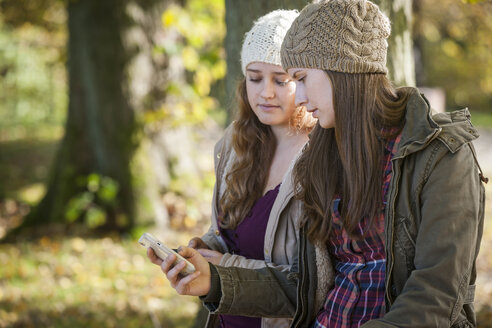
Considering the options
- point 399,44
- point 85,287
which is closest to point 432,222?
point 399,44

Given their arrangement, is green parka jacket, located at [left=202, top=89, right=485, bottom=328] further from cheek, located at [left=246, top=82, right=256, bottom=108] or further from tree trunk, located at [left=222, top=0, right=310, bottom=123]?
tree trunk, located at [left=222, top=0, right=310, bottom=123]

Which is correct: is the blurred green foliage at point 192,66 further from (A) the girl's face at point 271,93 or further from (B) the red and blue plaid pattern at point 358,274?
(B) the red and blue plaid pattern at point 358,274

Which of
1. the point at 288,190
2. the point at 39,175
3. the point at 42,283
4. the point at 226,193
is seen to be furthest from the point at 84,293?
the point at 39,175

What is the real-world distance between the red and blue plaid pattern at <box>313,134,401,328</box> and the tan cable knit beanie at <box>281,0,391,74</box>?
0.31 metres

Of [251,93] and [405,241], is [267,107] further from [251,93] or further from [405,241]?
[405,241]

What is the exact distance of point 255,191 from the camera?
2926 mm

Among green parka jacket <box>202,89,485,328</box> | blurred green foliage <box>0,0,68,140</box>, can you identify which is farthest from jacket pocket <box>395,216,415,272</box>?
blurred green foliage <box>0,0,68,140</box>

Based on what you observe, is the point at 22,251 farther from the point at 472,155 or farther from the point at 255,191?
the point at 472,155

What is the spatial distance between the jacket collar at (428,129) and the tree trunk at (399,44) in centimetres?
127

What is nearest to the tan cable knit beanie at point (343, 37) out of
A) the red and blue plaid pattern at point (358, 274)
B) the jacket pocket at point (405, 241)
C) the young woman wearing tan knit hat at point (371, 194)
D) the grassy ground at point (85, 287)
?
the young woman wearing tan knit hat at point (371, 194)

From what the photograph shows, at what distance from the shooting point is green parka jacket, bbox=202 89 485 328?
1.97 meters

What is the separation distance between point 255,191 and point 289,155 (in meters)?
0.24

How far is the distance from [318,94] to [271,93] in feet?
1.93

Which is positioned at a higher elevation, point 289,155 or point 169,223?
point 289,155
